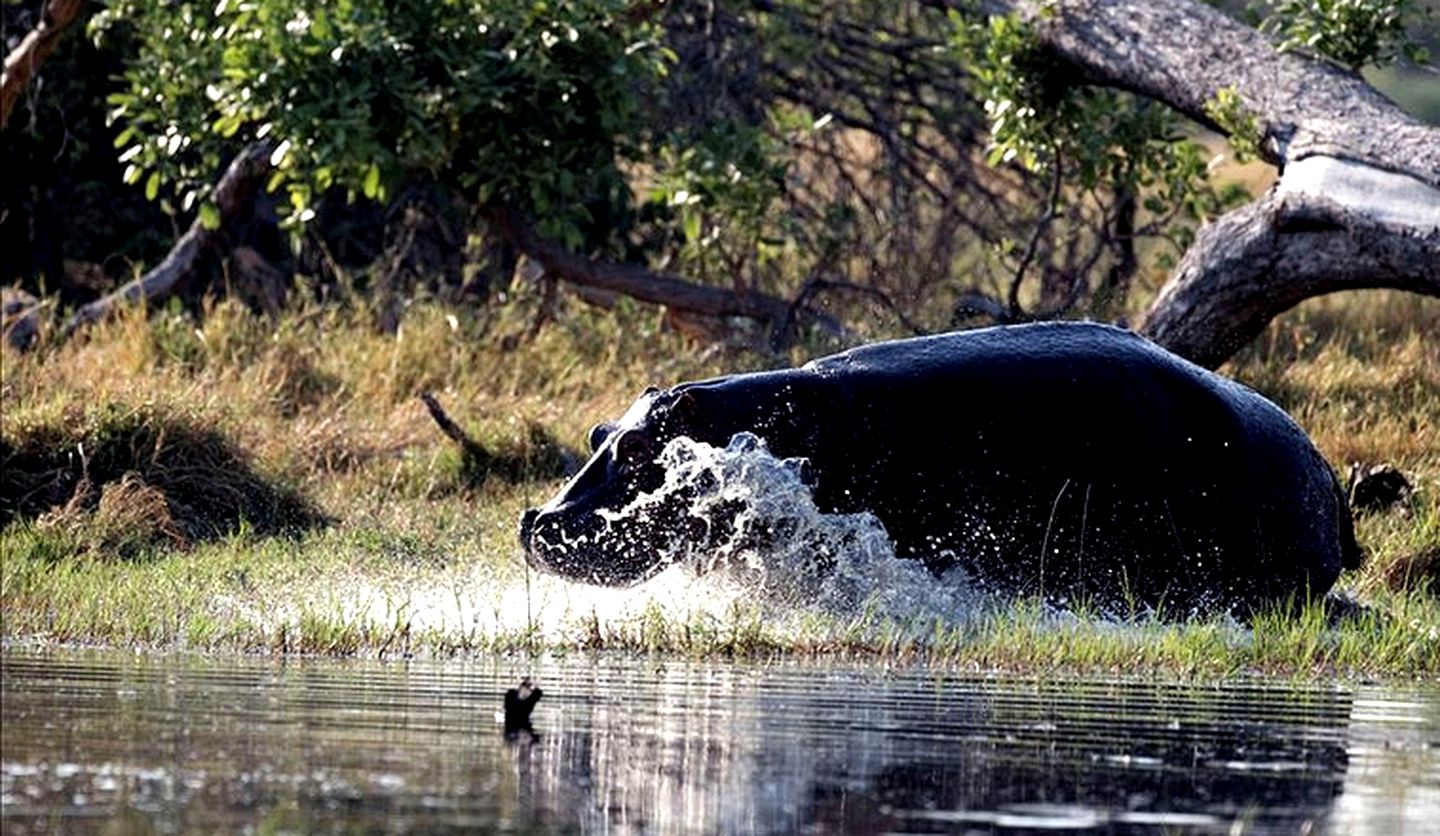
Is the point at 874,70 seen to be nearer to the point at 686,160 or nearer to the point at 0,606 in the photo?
the point at 686,160

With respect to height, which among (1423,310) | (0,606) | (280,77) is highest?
(280,77)

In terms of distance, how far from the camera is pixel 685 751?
5.06 m

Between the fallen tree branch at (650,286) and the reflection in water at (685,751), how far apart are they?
7483mm

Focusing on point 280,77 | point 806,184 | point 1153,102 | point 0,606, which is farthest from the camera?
point 806,184

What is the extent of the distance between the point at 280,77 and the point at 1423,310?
21.6 feet

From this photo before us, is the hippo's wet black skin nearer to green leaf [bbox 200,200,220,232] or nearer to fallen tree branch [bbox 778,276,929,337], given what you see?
fallen tree branch [bbox 778,276,929,337]

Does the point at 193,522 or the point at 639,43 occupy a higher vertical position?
the point at 639,43

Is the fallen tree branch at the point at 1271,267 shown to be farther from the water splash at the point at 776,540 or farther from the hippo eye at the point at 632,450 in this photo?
the hippo eye at the point at 632,450

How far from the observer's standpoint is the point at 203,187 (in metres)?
14.2

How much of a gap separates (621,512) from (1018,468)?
1220 mm

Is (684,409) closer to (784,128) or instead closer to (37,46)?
(37,46)

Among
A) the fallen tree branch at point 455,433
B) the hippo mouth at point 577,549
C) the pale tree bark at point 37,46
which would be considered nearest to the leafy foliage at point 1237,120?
the fallen tree branch at point 455,433

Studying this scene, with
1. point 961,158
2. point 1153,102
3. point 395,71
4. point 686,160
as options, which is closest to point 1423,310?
point 1153,102

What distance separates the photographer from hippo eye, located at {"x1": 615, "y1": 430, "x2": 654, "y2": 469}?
7.90 metres
